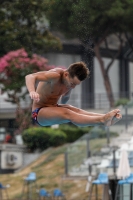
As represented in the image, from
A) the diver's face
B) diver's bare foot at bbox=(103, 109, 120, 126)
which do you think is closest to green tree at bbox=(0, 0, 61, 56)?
the diver's face

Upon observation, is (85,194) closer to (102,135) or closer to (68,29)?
(102,135)

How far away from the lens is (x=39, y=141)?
35.9 m

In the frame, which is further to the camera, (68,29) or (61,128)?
(61,128)

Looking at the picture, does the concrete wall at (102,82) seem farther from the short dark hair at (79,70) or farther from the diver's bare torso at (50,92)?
the short dark hair at (79,70)

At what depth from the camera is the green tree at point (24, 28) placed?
109 feet

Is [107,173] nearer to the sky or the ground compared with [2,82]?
nearer to the ground

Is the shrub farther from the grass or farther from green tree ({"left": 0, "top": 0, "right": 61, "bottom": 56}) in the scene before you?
green tree ({"left": 0, "top": 0, "right": 61, "bottom": 56})

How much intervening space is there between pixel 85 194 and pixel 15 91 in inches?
306

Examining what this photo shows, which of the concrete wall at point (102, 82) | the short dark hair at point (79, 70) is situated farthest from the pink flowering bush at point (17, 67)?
the short dark hair at point (79, 70)

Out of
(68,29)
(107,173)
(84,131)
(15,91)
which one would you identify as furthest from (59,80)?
(84,131)

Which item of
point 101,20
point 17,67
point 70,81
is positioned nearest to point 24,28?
point 17,67

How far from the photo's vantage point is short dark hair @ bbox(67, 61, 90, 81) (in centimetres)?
1116

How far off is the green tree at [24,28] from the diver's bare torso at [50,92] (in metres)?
21.0

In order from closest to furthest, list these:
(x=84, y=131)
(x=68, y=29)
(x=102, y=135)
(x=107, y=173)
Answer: (x=107, y=173) < (x=102, y=135) < (x=68, y=29) < (x=84, y=131)
